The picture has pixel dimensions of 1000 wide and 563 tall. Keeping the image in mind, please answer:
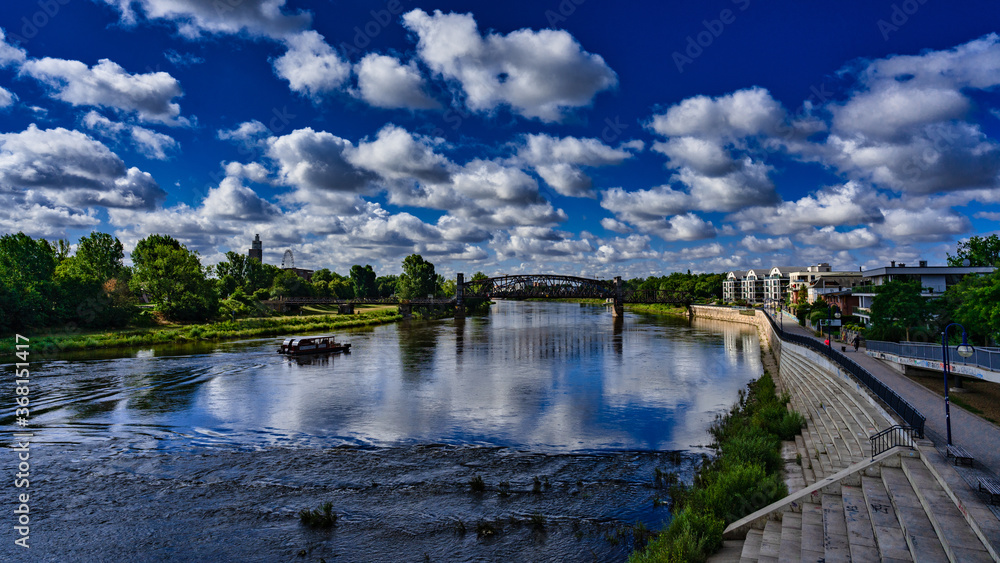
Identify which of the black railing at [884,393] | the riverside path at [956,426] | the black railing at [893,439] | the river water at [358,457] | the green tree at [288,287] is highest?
the green tree at [288,287]

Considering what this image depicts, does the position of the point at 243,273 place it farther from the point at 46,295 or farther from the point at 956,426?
the point at 956,426

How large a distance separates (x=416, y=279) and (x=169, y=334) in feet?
219

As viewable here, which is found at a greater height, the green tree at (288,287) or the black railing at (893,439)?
the green tree at (288,287)

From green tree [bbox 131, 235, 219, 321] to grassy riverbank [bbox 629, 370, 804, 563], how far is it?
72.2 metres

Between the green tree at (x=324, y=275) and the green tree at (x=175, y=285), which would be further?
the green tree at (x=324, y=275)

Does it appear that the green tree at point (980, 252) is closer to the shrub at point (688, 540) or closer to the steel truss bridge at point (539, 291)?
the steel truss bridge at point (539, 291)

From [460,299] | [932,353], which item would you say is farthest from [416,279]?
[932,353]

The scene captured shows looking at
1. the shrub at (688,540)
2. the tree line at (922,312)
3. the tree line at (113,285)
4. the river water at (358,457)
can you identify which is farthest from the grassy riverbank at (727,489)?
the tree line at (113,285)

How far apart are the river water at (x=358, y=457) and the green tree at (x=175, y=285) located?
108ft

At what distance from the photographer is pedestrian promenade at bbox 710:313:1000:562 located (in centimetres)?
867

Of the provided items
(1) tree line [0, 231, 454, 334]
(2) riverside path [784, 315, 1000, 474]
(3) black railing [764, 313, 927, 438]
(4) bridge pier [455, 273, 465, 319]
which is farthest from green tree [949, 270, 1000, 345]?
(4) bridge pier [455, 273, 465, 319]

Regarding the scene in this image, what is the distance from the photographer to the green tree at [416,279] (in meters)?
119

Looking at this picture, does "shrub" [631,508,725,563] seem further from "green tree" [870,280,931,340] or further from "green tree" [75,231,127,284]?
"green tree" [75,231,127,284]

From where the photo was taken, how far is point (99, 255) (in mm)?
80188
